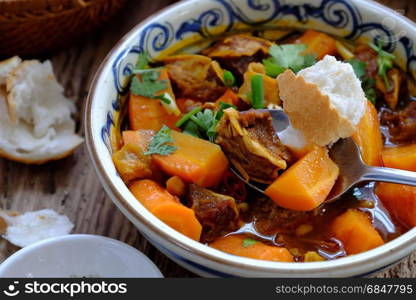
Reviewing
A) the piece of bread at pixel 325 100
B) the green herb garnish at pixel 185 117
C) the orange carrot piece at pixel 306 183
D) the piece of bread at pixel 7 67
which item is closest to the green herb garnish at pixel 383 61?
the piece of bread at pixel 325 100

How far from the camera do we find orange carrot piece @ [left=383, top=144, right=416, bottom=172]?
8.18 feet

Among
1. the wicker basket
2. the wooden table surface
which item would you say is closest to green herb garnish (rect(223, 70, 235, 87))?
the wooden table surface

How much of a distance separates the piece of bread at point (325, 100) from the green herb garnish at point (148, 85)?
633 millimetres

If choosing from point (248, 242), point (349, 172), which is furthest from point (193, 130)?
point (349, 172)

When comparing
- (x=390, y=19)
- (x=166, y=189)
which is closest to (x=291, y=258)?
(x=166, y=189)

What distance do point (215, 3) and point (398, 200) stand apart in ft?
4.24

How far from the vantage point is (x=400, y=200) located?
241 centimetres

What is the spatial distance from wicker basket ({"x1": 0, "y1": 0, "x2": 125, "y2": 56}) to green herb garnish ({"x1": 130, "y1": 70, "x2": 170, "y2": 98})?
65cm

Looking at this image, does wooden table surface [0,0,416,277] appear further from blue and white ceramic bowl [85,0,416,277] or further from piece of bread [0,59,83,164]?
blue and white ceramic bowl [85,0,416,277]

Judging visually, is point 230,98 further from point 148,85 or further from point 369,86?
point 369,86

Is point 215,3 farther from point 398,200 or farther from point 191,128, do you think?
point 398,200

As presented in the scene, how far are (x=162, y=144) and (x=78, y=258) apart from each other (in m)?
0.58

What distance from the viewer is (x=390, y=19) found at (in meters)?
2.84

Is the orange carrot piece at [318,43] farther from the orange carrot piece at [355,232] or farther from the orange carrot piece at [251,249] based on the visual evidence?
the orange carrot piece at [251,249]
